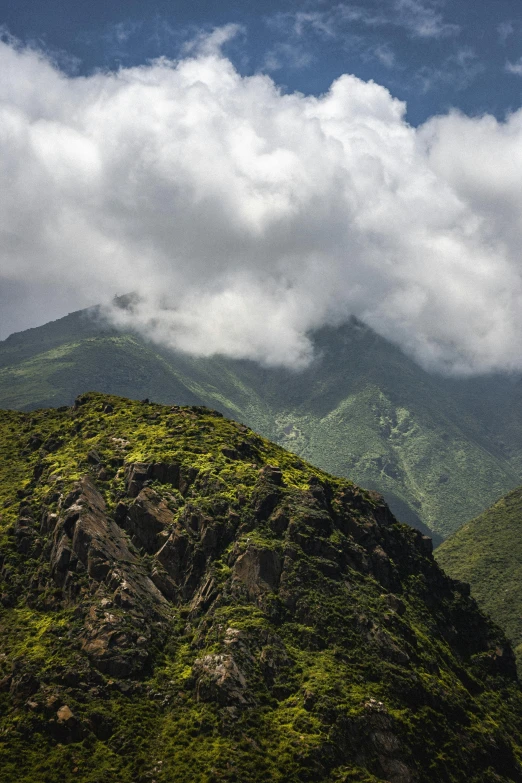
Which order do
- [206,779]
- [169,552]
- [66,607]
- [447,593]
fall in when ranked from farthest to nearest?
[447,593], [169,552], [66,607], [206,779]

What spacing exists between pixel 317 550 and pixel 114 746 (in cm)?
4217

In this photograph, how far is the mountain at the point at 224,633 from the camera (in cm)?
8769

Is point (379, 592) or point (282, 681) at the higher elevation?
point (379, 592)

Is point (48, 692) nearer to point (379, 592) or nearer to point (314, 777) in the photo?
point (314, 777)

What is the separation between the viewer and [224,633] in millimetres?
100875

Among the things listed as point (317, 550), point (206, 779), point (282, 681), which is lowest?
point (206, 779)

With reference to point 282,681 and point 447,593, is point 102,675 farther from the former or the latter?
point 447,593

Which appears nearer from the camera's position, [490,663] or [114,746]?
[114,746]

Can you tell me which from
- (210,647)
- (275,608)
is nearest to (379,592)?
(275,608)

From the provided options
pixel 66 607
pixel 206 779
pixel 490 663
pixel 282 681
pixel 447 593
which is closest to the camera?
pixel 206 779

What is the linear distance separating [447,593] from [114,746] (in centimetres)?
7614

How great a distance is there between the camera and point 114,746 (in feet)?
284

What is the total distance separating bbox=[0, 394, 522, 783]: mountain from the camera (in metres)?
87.7

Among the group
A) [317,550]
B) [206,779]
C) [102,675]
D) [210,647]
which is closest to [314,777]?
[206,779]
